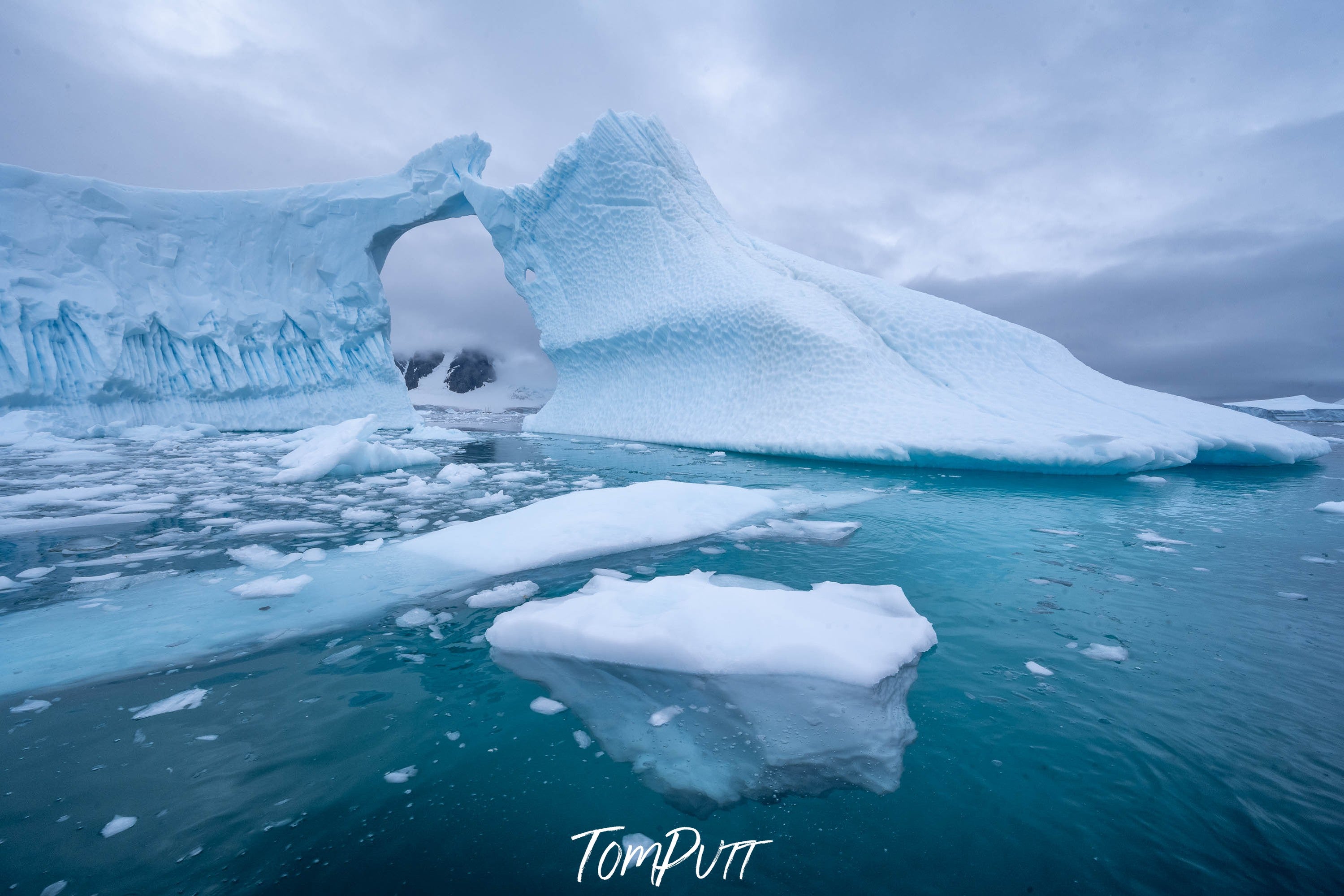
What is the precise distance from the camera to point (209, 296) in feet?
49.0

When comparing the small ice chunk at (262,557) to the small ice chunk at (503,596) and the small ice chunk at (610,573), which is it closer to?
the small ice chunk at (503,596)

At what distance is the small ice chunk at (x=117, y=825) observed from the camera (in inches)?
45.9

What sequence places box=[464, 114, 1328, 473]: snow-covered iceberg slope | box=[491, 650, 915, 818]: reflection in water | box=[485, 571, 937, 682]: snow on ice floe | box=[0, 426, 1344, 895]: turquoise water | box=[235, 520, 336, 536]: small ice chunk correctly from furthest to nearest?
box=[464, 114, 1328, 473]: snow-covered iceberg slope → box=[235, 520, 336, 536]: small ice chunk → box=[485, 571, 937, 682]: snow on ice floe → box=[491, 650, 915, 818]: reflection in water → box=[0, 426, 1344, 895]: turquoise water

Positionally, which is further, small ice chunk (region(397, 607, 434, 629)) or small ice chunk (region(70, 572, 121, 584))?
small ice chunk (region(70, 572, 121, 584))

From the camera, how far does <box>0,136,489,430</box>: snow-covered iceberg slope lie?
1280 centimetres

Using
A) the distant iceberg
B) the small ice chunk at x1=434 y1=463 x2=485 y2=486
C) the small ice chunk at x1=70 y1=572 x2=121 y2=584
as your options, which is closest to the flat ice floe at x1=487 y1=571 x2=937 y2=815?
the small ice chunk at x1=70 y1=572 x2=121 y2=584

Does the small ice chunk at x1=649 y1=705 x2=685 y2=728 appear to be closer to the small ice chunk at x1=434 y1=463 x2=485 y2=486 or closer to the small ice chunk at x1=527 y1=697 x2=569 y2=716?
the small ice chunk at x1=527 y1=697 x2=569 y2=716

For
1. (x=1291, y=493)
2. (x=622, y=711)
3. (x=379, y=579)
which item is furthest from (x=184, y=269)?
(x=1291, y=493)

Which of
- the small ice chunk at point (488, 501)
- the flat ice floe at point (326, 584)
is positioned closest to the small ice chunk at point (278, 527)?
the flat ice floe at point (326, 584)

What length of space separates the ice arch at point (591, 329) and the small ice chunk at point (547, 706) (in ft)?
24.0

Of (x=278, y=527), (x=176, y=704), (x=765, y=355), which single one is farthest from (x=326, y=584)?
(x=765, y=355)

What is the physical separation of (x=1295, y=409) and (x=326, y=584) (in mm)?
66585

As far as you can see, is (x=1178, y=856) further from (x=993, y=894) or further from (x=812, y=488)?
A: (x=812, y=488)

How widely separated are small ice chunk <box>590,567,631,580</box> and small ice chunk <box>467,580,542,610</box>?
344 millimetres
